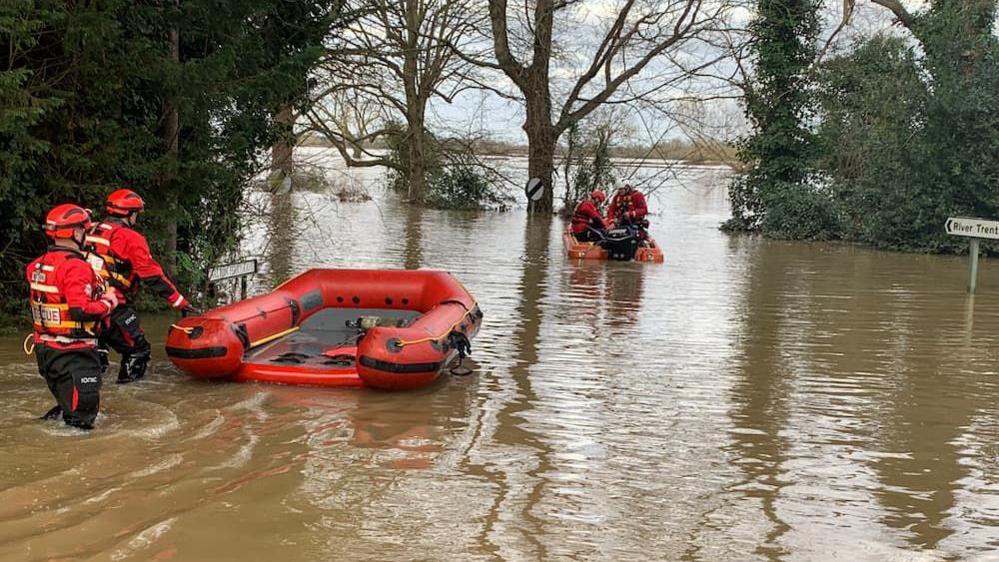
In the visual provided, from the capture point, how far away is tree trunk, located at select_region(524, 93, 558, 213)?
82.0 ft

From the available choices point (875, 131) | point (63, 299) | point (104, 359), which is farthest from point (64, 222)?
point (875, 131)

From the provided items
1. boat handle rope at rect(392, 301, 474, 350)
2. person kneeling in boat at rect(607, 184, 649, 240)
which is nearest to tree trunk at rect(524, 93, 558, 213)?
person kneeling in boat at rect(607, 184, 649, 240)

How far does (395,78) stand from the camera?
780 inches

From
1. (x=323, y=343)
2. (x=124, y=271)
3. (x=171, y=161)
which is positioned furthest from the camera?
(x=171, y=161)

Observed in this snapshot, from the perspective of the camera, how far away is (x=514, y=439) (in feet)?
18.5

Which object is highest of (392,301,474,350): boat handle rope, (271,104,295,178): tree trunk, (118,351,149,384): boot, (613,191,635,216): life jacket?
(271,104,295,178): tree trunk

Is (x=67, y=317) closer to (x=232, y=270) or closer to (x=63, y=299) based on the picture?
(x=63, y=299)

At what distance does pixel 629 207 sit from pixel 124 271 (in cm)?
1055

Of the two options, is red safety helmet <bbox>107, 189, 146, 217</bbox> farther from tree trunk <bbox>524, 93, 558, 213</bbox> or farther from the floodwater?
tree trunk <bbox>524, 93, 558, 213</bbox>

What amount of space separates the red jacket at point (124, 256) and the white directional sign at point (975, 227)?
343 inches

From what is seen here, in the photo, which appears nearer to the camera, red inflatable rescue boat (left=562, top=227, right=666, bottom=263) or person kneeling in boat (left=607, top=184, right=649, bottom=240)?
red inflatable rescue boat (left=562, top=227, right=666, bottom=263)

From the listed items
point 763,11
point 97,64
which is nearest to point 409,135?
point 763,11

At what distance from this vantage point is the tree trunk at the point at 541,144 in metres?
25.0

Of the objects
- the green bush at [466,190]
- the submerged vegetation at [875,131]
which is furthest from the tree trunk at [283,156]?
the green bush at [466,190]
